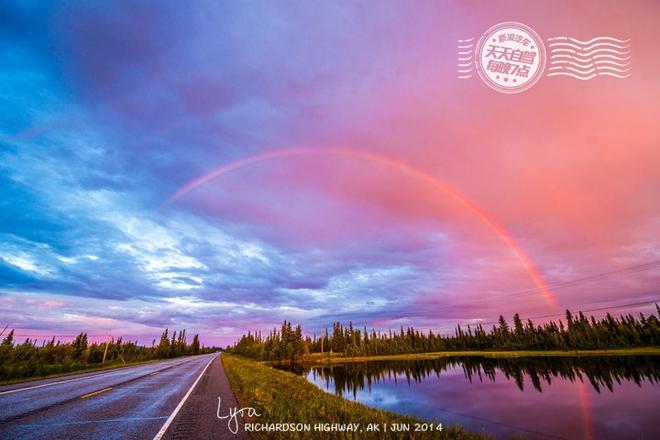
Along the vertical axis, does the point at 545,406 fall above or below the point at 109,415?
below

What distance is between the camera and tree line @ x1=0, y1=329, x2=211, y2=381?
2653 centimetres

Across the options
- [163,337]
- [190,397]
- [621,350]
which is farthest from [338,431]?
[163,337]

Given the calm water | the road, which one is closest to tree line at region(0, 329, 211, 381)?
the road

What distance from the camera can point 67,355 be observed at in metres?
63.5

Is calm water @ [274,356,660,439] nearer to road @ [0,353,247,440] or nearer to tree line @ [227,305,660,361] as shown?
road @ [0,353,247,440]

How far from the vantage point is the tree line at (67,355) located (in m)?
26.5

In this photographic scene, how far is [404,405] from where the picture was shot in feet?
101

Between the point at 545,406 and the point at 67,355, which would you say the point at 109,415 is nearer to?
the point at 545,406

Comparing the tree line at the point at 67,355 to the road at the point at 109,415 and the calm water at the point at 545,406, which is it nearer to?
the road at the point at 109,415
